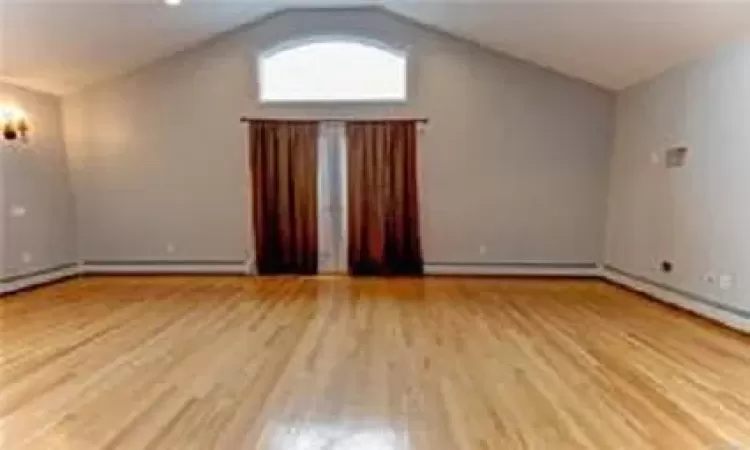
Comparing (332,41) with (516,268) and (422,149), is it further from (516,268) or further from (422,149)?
(516,268)

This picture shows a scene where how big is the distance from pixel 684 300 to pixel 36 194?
753 centimetres

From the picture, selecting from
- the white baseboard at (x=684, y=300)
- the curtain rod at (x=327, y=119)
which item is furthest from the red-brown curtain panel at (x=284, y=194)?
the white baseboard at (x=684, y=300)

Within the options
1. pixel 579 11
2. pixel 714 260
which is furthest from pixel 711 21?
pixel 714 260

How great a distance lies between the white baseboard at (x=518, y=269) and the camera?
35.1 feet

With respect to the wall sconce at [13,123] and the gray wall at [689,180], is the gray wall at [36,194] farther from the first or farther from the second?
the gray wall at [689,180]

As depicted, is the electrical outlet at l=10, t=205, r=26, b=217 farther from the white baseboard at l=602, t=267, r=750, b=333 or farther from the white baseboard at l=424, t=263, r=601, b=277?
the white baseboard at l=602, t=267, r=750, b=333

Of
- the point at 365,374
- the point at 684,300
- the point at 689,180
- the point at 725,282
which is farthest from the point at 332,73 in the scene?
the point at 365,374

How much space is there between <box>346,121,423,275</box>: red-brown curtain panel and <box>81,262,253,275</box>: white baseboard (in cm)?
160

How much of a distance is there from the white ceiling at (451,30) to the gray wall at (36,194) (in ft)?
1.04

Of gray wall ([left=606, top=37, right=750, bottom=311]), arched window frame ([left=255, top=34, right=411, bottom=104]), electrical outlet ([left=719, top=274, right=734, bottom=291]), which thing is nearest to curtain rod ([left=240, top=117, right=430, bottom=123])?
arched window frame ([left=255, top=34, right=411, bottom=104])

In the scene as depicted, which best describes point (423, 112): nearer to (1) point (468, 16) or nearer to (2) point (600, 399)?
(1) point (468, 16)

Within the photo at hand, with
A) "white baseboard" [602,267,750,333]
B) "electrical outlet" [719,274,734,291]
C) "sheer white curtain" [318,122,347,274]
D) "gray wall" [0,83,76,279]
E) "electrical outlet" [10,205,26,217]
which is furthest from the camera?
"sheer white curtain" [318,122,347,274]

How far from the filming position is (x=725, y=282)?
7.09 meters

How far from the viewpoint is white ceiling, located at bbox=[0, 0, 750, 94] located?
703 centimetres
